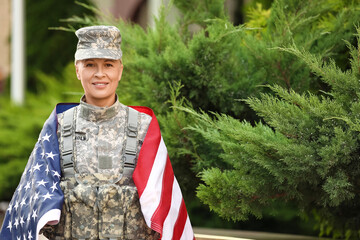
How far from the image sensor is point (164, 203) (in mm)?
3498

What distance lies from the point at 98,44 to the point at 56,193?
0.83 m

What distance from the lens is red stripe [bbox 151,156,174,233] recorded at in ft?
11.1

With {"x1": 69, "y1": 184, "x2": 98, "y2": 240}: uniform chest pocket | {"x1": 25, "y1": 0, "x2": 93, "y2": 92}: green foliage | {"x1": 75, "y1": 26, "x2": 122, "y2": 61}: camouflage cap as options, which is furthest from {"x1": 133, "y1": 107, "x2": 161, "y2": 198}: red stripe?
{"x1": 25, "y1": 0, "x2": 93, "y2": 92}: green foliage

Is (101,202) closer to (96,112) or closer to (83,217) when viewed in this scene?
(83,217)

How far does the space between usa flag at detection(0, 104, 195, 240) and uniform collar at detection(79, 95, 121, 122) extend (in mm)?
182

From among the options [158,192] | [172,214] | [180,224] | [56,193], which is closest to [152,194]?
[158,192]

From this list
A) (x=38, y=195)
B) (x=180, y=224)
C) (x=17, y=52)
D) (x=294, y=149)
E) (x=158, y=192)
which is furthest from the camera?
(x=17, y=52)

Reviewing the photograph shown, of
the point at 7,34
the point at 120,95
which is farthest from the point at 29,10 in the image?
the point at 120,95

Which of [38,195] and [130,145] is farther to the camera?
[130,145]

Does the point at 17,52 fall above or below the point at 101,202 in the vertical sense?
above

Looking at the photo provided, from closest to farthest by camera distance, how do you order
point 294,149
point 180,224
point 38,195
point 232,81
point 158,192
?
point 38,195
point 158,192
point 180,224
point 294,149
point 232,81

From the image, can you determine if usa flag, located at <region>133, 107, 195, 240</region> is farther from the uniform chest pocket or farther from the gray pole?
the gray pole

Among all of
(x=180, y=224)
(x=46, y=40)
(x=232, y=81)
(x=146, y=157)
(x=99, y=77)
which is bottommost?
(x=180, y=224)

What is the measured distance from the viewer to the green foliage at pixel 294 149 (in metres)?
4.09
